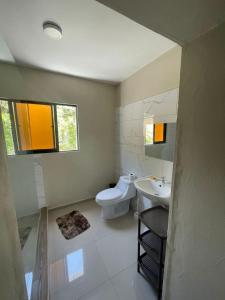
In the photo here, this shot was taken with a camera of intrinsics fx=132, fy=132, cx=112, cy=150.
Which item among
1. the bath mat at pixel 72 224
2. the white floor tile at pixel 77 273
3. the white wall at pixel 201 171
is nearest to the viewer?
the white wall at pixel 201 171

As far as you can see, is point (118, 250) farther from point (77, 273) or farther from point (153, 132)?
→ point (153, 132)

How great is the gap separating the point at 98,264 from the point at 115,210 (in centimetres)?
81

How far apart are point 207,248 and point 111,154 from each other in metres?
2.28

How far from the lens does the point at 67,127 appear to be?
7.98 feet

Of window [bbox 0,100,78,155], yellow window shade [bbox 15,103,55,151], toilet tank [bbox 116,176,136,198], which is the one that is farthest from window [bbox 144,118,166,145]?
yellow window shade [bbox 15,103,55,151]

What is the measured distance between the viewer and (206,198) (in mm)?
621

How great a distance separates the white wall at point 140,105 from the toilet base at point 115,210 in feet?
1.93

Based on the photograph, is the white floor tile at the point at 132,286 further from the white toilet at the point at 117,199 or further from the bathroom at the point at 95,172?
the white toilet at the point at 117,199

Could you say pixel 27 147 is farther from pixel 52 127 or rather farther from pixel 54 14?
pixel 54 14

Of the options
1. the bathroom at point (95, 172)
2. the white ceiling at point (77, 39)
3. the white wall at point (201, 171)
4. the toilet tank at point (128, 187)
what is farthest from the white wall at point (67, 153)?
the white wall at point (201, 171)

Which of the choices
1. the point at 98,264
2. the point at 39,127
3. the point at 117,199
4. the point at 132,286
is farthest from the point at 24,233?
the point at 39,127

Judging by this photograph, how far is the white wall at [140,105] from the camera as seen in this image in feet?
5.12

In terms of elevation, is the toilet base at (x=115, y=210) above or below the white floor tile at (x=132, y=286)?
above

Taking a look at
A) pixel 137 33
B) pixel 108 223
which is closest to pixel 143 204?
pixel 108 223
